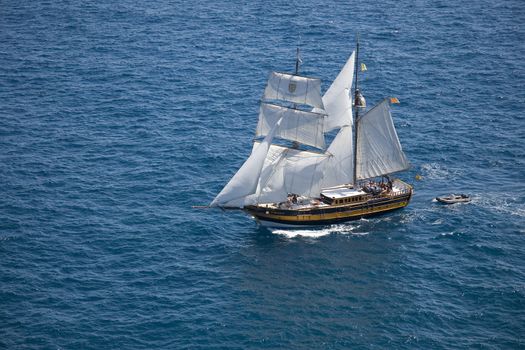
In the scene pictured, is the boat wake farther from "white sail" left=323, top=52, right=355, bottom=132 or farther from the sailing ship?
"white sail" left=323, top=52, right=355, bottom=132

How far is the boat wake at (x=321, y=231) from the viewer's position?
122812 millimetres

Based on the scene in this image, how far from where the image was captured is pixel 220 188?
134 meters

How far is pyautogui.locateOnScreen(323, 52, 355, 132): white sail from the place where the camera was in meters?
124

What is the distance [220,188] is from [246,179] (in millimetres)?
13756

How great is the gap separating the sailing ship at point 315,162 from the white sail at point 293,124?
15 cm

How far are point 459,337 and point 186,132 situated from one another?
7012 centimetres

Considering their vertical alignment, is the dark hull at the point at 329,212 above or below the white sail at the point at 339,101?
below

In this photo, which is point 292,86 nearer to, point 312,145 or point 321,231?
point 312,145

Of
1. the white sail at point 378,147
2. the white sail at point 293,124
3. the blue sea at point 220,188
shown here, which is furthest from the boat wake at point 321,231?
the white sail at point 293,124

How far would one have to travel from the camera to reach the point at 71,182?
134 m

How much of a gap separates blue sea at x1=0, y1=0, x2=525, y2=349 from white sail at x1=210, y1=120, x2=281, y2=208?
591 cm

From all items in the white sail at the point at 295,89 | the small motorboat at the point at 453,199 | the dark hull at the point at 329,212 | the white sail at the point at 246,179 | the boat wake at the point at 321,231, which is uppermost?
the white sail at the point at 295,89

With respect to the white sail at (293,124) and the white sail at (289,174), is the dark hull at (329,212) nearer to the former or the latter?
the white sail at (289,174)

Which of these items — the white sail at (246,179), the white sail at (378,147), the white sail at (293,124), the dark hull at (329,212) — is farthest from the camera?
the white sail at (378,147)
